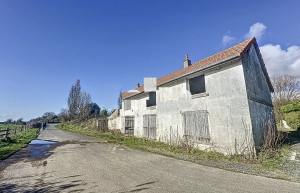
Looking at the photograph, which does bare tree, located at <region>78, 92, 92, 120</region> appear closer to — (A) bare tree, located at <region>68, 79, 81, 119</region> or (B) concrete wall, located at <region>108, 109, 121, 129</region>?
(A) bare tree, located at <region>68, 79, 81, 119</region>

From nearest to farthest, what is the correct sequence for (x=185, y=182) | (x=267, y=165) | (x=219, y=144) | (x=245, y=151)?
(x=185, y=182) < (x=267, y=165) < (x=245, y=151) < (x=219, y=144)

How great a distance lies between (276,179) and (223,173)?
1.49 metres

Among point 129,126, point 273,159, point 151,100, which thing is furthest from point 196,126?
point 129,126

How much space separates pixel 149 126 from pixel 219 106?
688 cm

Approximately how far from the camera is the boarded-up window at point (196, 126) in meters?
8.85

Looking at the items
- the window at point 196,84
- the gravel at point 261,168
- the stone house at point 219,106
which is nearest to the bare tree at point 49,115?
the stone house at point 219,106

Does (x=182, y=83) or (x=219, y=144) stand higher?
(x=182, y=83)

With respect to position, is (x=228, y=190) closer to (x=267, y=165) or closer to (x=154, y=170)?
(x=154, y=170)

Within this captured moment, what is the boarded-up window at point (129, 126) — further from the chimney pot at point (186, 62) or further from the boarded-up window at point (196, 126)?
the chimney pot at point (186, 62)

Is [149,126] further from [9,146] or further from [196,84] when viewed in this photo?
[9,146]

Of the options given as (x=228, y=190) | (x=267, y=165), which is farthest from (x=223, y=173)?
(x=267, y=165)

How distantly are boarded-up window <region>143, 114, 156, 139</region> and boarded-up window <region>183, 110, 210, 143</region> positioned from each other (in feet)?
11.8

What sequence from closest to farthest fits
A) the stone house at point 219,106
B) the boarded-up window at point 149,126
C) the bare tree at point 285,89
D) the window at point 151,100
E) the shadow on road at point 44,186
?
the shadow on road at point 44,186 < the stone house at point 219,106 < the boarded-up window at point 149,126 < the window at point 151,100 < the bare tree at point 285,89

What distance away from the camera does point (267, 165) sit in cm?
596
